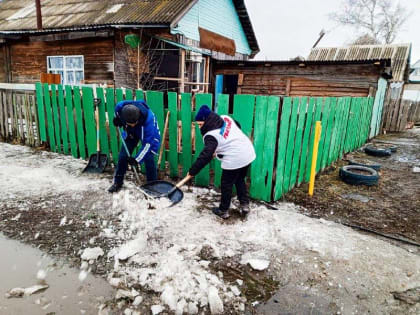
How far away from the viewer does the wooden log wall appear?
6270mm

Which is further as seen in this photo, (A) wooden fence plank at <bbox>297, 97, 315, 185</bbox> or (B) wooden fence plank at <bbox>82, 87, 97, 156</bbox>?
(B) wooden fence plank at <bbox>82, 87, 97, 156</bbox>

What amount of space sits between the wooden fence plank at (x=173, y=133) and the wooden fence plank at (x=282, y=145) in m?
1.62

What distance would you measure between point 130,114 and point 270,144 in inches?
73.6

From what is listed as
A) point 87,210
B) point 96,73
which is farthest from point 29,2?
point 87,210

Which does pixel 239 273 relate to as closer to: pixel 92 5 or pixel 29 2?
pixel 92 5

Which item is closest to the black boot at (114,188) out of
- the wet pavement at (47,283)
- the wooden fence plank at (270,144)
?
the wet pavement at (47,283)

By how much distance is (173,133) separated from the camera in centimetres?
451

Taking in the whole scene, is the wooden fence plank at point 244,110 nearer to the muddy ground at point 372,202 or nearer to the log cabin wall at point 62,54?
the muddy ground at point 372,202

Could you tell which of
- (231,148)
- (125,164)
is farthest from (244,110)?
(125,164)

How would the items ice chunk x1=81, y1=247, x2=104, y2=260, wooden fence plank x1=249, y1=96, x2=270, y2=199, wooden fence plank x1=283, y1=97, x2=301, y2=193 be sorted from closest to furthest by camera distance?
1. ice chunk x1=81, y1=247, x2=104, y2=260
2. wooden fence plank x1=249, y1=96, x2=270, y2=199
3. wooden fence plank x1=283, y1=97, x2=301, y2=193

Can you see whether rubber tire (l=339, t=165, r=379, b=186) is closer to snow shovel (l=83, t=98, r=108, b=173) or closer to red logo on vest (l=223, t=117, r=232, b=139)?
red logo on vest (l=223, t=117, r=232, b=139)

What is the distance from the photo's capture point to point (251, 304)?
2193 mm

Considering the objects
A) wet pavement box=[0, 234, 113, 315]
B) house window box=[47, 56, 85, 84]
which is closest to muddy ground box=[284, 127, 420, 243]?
wet pavement box=[0, 234, 113, 315]

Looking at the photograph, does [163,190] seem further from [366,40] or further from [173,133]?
[366,40]
